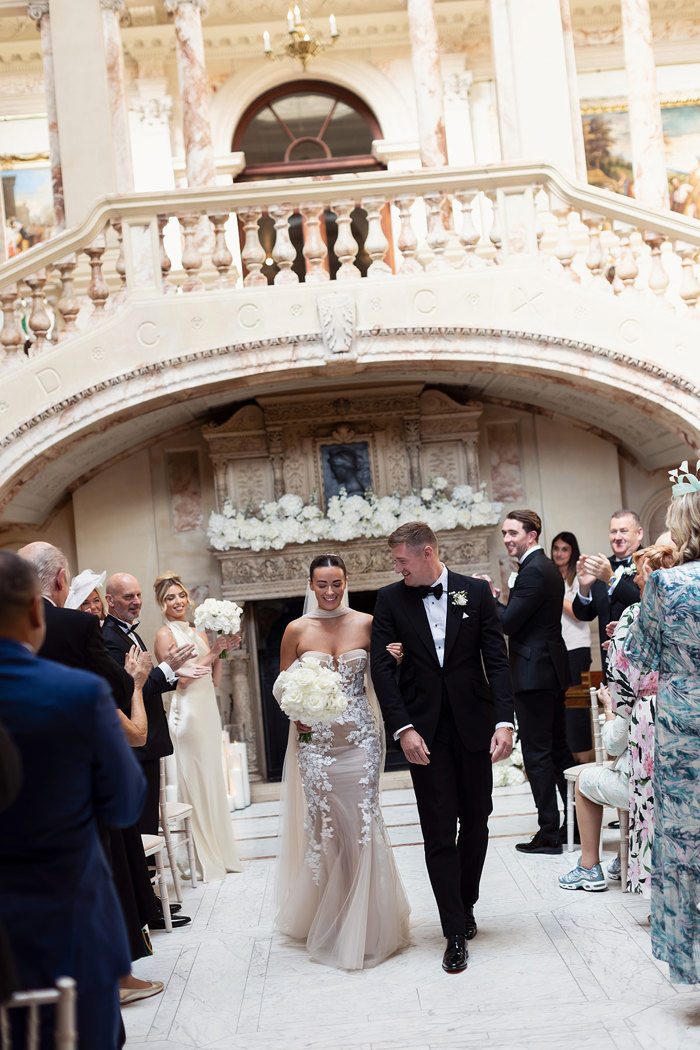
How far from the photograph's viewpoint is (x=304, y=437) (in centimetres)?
1046

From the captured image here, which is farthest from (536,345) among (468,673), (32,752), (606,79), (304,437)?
(32,752)

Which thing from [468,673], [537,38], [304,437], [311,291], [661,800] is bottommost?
[661,800]

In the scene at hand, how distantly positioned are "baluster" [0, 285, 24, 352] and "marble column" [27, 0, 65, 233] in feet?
5.11

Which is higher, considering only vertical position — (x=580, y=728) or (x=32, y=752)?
(x=32, y=752)

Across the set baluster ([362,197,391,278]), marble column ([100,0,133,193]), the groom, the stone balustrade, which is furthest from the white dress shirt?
marble column ([100,0,133,193])

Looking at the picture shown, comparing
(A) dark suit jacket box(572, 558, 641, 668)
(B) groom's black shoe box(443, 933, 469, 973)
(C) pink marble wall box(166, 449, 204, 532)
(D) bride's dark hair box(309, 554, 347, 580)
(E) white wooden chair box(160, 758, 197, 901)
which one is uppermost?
(C) pink marble wall box(166, 449, 204, 532)

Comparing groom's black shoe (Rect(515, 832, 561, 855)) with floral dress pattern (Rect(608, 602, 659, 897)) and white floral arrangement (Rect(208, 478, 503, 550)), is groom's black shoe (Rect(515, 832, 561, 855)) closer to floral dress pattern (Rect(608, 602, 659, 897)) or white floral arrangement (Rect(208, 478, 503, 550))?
floral dress pattern (Rect(608, 602, 659, 897))

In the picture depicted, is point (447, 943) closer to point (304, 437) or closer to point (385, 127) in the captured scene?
point (304, 437)

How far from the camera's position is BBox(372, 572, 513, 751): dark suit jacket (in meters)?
4.98

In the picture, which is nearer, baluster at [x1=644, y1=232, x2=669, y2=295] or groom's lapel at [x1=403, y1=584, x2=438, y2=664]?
groom's lapel at [x1=403, y1=584, x2=438, y2=664]

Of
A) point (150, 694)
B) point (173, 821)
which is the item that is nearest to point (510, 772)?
point (173, 821)

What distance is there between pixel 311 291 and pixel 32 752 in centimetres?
638

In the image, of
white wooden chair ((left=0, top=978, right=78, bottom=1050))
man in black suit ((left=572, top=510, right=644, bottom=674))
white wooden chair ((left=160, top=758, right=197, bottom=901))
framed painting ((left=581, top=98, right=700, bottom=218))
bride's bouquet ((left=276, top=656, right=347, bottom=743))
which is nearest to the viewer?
white wooden chair ((left=0, top=978, right=78, bottom=1050))

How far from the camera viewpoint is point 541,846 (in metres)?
6.88
